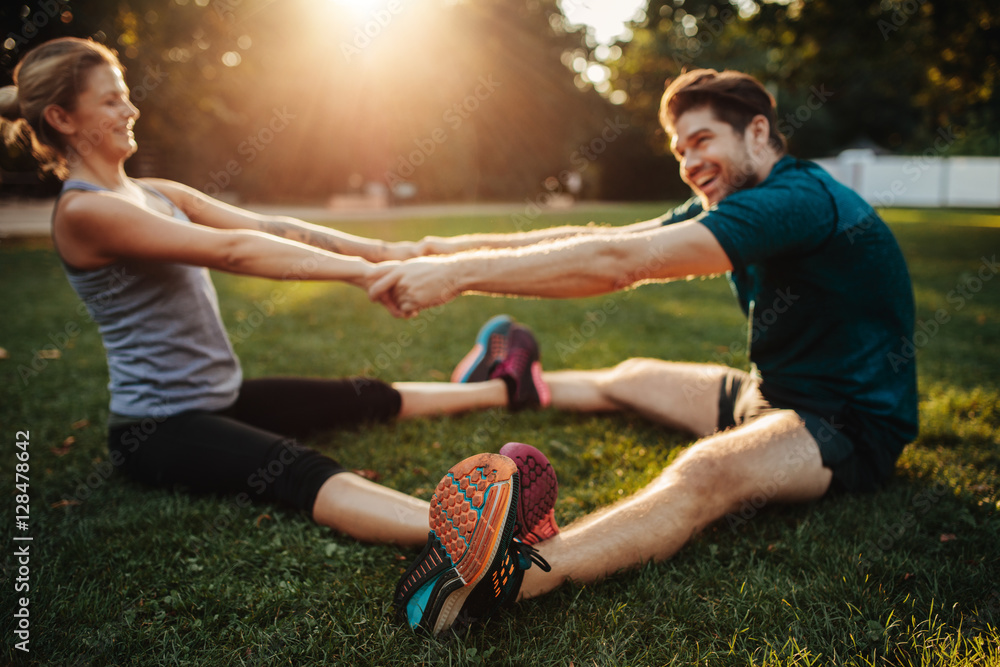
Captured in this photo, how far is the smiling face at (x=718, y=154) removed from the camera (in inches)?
99.0

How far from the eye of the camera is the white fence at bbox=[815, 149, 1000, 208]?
94.7 ft

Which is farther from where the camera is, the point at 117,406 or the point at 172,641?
the point at 117,406

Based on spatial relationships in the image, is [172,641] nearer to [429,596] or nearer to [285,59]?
[429,596]

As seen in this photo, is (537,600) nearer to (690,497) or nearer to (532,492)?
(532,492)

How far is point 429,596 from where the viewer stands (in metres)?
1.66

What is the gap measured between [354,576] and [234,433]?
81 centimetres

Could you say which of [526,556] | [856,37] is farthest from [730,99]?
[856,37]

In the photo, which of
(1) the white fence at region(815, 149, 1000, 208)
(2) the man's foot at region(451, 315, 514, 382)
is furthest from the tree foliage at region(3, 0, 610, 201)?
(2) the man's foot at region(451, 315, 514, 382)

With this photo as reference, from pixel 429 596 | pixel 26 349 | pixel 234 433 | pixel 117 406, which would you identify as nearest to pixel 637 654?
pixel 429 596

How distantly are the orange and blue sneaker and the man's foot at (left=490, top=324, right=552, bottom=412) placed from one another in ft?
5.53

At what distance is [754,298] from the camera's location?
262 centimetres

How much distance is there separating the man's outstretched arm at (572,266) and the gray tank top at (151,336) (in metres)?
0.98

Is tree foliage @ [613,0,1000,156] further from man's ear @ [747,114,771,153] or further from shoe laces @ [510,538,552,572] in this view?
shoe laces @ [510,538,552,572]

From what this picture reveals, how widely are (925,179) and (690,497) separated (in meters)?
35.7
